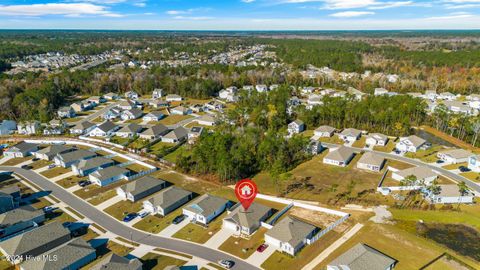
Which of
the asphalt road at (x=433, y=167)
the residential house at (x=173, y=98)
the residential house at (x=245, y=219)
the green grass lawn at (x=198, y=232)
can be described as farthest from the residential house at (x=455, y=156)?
the residential house at (x=173, y=98)

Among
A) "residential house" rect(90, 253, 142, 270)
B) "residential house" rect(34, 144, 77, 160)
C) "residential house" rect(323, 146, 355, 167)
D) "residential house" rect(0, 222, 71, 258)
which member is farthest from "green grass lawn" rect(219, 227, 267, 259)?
"residential house" rect(34, 144, 77, 160)

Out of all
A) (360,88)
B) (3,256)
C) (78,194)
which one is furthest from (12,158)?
(360,88)

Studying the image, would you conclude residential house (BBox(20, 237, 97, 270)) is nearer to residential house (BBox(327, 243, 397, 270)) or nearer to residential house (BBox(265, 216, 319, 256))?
residential house (BBox(265, 216, 319, 256))

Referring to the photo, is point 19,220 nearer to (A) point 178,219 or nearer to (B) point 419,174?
(A) point 178,219

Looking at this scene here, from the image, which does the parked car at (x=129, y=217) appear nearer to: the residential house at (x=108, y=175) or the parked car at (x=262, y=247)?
the residential house at (x=108, y=175)

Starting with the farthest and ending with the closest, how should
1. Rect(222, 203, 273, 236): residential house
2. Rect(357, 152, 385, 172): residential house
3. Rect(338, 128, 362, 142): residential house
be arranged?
Rect(338, 128, 362, 142): residential house → Rect(357, 152, 385, 172): residential house → Rect(222, 203, 273, 236): residential house
